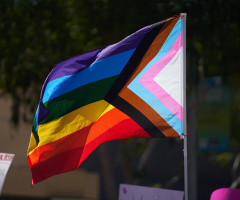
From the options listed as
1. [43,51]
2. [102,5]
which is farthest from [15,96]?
[102,5]

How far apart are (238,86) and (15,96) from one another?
4863 mm

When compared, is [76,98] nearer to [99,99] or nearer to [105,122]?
[99,99]

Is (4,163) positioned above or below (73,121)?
below

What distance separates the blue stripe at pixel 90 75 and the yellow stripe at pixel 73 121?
269 mm

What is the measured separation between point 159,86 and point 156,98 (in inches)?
5.1

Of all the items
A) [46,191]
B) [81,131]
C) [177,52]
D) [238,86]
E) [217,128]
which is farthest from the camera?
[46,191]

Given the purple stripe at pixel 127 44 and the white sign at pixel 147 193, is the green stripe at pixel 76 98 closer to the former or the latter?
the purple stripe at pixel 127 44

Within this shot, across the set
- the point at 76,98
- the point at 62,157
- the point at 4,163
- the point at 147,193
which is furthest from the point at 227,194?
the point at 4,163

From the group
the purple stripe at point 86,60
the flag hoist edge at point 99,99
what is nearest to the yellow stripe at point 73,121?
the flag hoist edge at point 99,99

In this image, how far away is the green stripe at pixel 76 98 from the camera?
396 centimetres

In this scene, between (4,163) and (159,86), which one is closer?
(159,86)

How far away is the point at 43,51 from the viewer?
22.7ft

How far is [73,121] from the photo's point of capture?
13.0 feet

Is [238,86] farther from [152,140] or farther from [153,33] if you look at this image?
[153,33]
